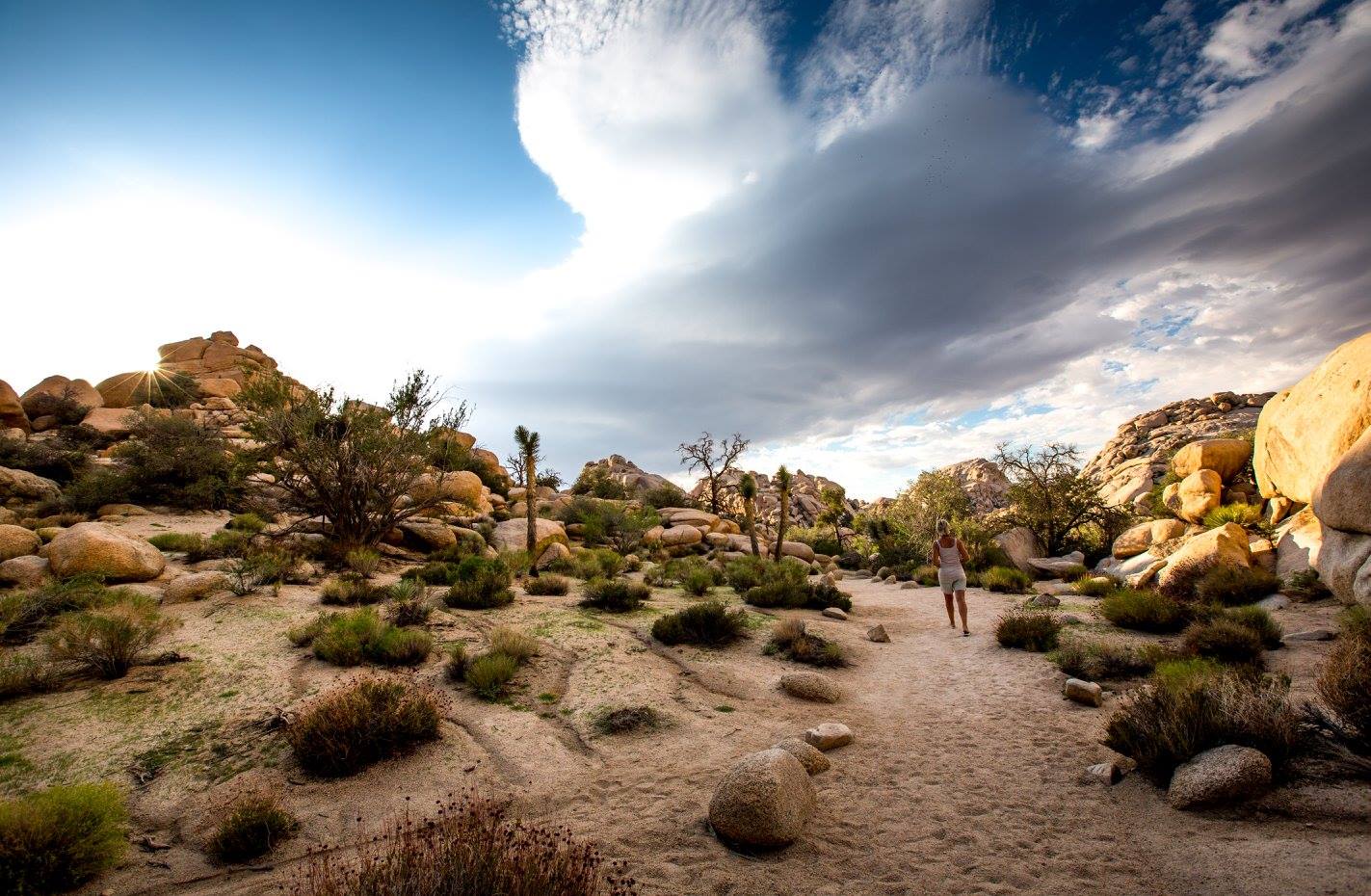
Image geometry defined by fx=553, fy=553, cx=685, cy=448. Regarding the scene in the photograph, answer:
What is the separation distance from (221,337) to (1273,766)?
6770 cm

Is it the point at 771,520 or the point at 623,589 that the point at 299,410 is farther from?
the point at 771,520

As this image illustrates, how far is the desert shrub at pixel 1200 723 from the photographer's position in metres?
5.04

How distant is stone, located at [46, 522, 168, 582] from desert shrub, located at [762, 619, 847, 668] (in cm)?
1444

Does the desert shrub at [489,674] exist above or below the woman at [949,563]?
below

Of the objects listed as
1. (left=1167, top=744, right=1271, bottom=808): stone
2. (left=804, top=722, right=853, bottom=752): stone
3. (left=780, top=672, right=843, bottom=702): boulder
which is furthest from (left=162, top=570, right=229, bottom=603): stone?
(left=1167, top=744, right=1271, bottom=808): stone

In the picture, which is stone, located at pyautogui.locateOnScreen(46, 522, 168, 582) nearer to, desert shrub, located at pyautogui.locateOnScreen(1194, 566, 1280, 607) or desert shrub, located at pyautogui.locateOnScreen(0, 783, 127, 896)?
desert shrub, located at pyautogui.locateOnScreen(0, 783, 127, 896)

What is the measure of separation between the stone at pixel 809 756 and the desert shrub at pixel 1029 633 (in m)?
7.09

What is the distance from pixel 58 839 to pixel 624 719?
5530 mm

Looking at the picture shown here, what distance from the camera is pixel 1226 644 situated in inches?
355

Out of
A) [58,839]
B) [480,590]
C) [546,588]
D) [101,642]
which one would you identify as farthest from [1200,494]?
[101,642]

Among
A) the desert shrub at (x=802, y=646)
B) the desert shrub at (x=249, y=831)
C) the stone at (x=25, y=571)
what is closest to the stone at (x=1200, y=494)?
the desert shrub at (x=802, y=646)

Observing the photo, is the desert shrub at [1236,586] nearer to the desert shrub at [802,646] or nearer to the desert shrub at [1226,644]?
the desert shrub at [1226,644]

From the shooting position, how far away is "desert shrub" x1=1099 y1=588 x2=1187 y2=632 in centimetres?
1171

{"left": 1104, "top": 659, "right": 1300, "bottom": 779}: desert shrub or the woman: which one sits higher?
the woman
